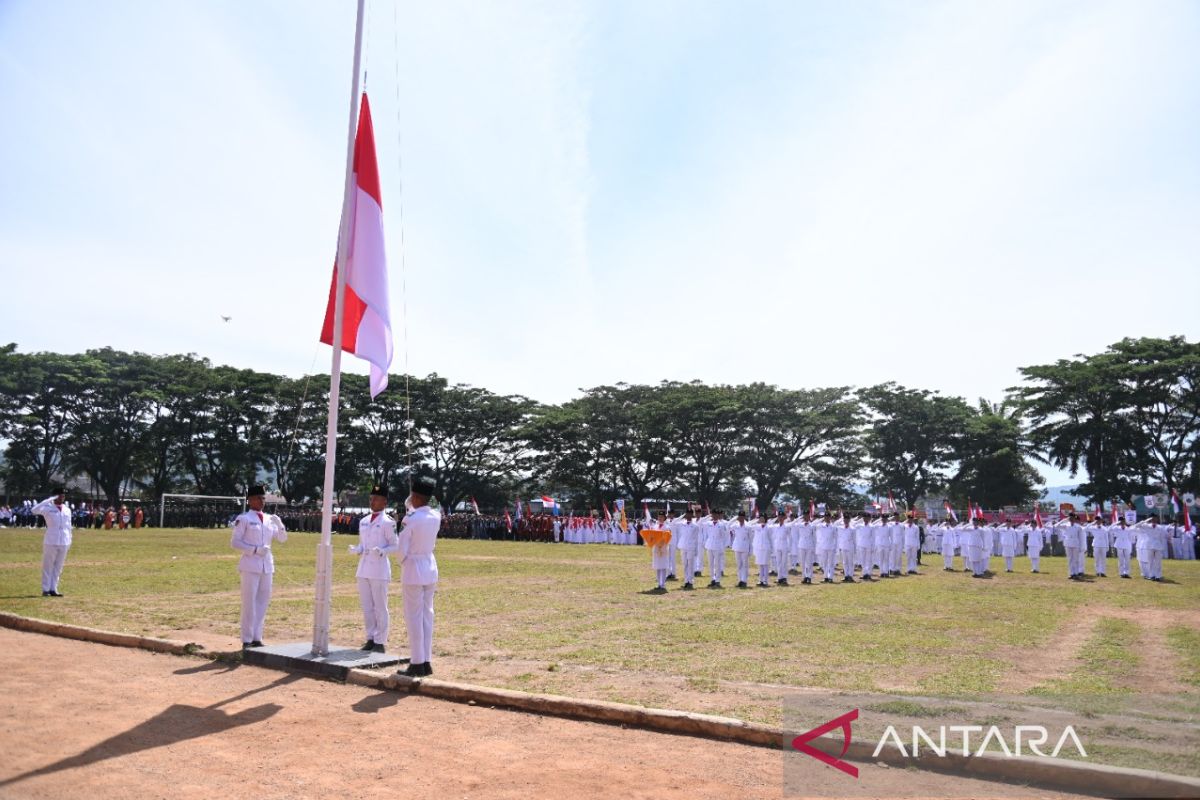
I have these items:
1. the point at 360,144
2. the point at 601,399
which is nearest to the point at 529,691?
the point at 360,144

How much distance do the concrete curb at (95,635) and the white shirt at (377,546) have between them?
197 cm

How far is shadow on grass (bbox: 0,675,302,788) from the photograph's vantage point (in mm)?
5137

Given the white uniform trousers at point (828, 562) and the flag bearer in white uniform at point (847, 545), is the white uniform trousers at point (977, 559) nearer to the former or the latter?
the flag bearer in white uniform at point (847, 545)

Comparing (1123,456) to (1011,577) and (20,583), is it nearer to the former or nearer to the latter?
(1011,577)

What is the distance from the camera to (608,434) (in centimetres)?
5894

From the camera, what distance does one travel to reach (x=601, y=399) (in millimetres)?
60219

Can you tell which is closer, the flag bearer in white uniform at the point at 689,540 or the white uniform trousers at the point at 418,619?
the white uniform trousers at the point at 418,619

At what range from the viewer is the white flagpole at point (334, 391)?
28.3 ft

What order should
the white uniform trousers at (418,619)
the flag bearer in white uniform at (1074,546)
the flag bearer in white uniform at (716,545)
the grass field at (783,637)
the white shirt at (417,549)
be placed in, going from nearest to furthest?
the grass field at (783,637) → the white uniform trousers at (418,619) → the white shirt at (417,549) → the flag bearer in white uniform at (716,545) → the flag bearer in white uniform at (1074,546)

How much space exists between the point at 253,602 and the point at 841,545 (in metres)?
15.9

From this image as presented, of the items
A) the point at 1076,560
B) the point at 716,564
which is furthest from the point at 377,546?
the point at 1076,560

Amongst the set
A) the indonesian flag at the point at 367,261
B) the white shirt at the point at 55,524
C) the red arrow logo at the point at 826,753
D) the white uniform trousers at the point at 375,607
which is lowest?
the red arrow logo at the point at 826,753

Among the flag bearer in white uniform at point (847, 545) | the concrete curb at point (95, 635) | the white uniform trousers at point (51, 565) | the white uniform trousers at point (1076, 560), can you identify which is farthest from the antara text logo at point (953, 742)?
the white uniform trousers at point (1076, 560)

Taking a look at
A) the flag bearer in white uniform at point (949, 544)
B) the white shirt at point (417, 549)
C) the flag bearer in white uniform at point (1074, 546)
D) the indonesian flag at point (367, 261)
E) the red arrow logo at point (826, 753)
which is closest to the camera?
the red arrow logo at point (826, 753)
